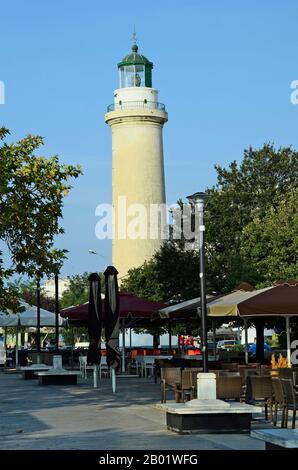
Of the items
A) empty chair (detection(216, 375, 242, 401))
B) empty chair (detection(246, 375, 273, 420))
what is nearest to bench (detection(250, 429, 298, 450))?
empty chair (detection(246, 375, 273, 420))

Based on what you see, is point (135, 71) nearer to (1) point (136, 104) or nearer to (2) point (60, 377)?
(1) point (136, 104)

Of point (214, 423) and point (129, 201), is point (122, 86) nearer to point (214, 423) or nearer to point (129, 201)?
point (129, 201)

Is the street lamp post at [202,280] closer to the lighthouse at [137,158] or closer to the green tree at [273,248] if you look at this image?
the green tree at [273,248]

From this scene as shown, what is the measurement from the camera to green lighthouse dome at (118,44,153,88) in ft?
226

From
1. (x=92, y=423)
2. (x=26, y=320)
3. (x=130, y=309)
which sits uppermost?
(x=26, y=320)

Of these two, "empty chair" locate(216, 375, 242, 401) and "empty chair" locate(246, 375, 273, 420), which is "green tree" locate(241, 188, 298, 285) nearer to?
"empty chair" locate(216, 375, 242, 401)

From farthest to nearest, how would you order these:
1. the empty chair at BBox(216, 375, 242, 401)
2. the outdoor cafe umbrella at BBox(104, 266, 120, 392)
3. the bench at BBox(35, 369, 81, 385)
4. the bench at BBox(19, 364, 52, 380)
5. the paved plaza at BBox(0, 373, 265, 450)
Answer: the bench at BBox(19, 364, 52, 380) < the bench at BBox(35, 369, 81, 385) < the outdoor cafe umbrella at BBox(104, 266, 120, 392) < the empty chair at BBox(216, 375, 242, 401) < the paved plaza at BBox(0, 373, 265, 450)

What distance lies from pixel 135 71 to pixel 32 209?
4730 cm

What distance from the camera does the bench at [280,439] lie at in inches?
364

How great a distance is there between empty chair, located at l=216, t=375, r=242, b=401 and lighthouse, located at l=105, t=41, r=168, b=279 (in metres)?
49.3

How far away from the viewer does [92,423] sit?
57.2 feet

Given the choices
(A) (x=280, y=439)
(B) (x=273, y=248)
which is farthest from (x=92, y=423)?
(B) (x=273, y=248)

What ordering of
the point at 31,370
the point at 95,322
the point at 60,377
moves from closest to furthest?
the point at 95,322 → the point at 60,377 → the point at 31,370
